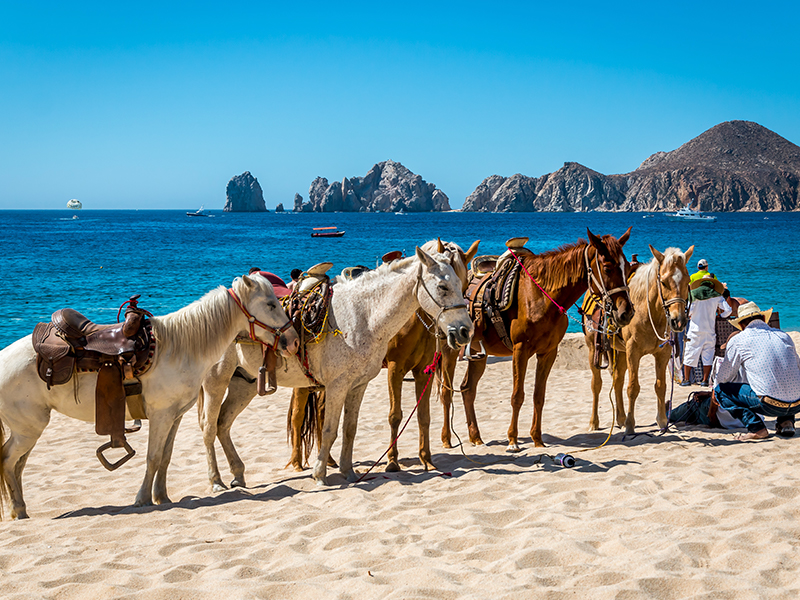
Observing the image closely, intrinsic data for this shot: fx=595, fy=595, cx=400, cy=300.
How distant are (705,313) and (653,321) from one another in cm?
434

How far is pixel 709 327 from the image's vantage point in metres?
10.6

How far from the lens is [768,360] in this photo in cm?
609

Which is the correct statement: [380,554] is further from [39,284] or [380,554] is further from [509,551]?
[39,284]

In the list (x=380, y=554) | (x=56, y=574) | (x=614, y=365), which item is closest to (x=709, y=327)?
(x=614, y=365)

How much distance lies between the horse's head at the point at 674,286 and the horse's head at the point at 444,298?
9.18 ft

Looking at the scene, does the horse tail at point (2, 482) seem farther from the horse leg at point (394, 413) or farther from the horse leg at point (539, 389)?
the horse leg at point (539, 389)

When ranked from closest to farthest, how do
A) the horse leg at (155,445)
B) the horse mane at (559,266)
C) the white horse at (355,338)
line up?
the horse leg at (155,445) → the white horse at (355,338) → the horse mane at (559,266)

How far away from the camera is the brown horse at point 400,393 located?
590 centimetres

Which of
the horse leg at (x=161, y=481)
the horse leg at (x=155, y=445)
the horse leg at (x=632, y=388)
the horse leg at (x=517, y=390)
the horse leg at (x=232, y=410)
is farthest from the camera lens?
the horse leg at (x=632, y=388)

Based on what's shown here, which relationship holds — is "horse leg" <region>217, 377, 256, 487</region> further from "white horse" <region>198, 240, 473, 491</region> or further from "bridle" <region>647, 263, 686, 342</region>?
"bridle" <region>647, 263, 686, 342</region>

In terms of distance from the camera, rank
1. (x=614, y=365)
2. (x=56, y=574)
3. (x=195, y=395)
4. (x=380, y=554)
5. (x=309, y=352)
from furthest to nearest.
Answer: (x=614, y=365)
(x=309, y=352)
(x=195, y=395)
(x=380, y=554)
(x=56, y=574)

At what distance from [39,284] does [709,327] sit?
3149 centimetres

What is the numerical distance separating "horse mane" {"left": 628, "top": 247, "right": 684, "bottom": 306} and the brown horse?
7.94 ft

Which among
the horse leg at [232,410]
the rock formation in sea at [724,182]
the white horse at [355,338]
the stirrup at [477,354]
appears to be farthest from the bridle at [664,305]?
the rock formation in sea at [724,182]
